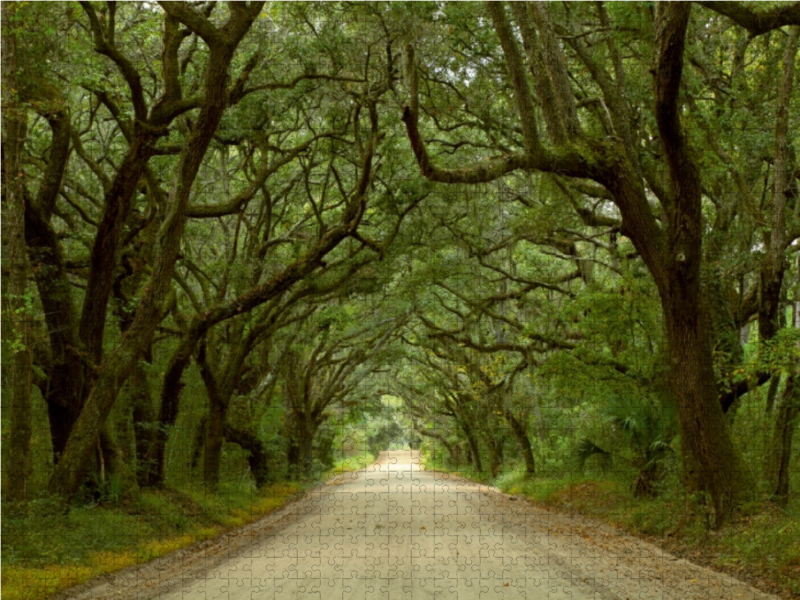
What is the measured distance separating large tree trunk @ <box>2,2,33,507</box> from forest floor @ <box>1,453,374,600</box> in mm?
444

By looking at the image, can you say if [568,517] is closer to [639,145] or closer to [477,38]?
[639,145]

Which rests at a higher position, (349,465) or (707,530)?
(707,530)

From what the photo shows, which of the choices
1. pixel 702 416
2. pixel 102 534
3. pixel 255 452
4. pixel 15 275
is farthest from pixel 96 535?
pixel 255 452

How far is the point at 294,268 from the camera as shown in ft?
42.3

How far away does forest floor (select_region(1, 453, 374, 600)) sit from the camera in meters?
6.97

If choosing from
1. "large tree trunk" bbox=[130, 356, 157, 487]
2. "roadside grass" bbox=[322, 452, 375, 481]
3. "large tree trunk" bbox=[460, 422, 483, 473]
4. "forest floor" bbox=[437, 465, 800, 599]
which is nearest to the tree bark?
"large tree trunk" bbox=[130, 356, 157, 487]

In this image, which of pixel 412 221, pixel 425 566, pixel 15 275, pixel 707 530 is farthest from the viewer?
pixel 412 221

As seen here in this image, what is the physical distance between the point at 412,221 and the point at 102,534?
921 cm

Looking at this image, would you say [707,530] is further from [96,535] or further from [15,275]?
[15,275]

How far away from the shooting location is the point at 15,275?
314 inches

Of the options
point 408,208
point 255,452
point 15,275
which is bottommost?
point 255,452

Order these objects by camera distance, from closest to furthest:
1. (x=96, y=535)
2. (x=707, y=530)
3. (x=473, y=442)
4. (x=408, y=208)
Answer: (x=707, y=530) → (x=96, y=535) → (x=408, y=208) → (x=473, y=442)

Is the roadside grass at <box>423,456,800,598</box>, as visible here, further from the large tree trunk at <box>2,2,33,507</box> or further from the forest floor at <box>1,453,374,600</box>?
the large tree trunk at <box>2,2,33,507</box>

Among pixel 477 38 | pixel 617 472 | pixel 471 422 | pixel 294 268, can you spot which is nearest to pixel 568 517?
pixel 617 472
